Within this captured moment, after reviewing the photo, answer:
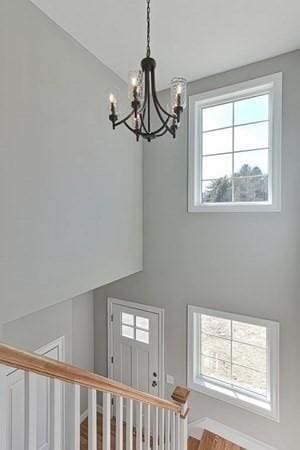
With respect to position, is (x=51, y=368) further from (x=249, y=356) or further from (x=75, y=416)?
(x=249, y=356)

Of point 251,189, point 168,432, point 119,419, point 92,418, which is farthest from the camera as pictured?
point 251,189

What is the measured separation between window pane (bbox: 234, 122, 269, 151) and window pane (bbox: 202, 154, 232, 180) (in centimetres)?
21

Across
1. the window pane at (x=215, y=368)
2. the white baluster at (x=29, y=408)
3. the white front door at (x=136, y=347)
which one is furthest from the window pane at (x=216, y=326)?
the white baluster at (x=29, y=408)

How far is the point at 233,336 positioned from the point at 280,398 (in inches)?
34.2

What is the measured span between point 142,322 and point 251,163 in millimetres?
2996

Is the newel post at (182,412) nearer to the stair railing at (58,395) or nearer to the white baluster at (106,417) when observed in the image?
the stair railing at (58,395)

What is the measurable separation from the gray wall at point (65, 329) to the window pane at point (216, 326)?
1898 mm

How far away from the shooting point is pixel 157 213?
4285 millimetres

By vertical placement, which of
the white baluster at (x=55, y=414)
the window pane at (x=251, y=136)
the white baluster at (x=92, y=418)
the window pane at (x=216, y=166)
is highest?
the window pane at (x=251, y=136)

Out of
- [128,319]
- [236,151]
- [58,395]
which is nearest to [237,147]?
[236,151]

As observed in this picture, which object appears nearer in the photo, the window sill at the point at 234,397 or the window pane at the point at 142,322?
the window sill at the point at 234,397

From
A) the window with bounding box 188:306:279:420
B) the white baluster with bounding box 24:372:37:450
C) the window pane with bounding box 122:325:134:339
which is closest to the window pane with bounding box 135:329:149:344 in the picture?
the window pane with bounding box 122:325:134:339

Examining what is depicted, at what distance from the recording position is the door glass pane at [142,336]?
4500 millimetres

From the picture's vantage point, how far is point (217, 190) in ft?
12.8
